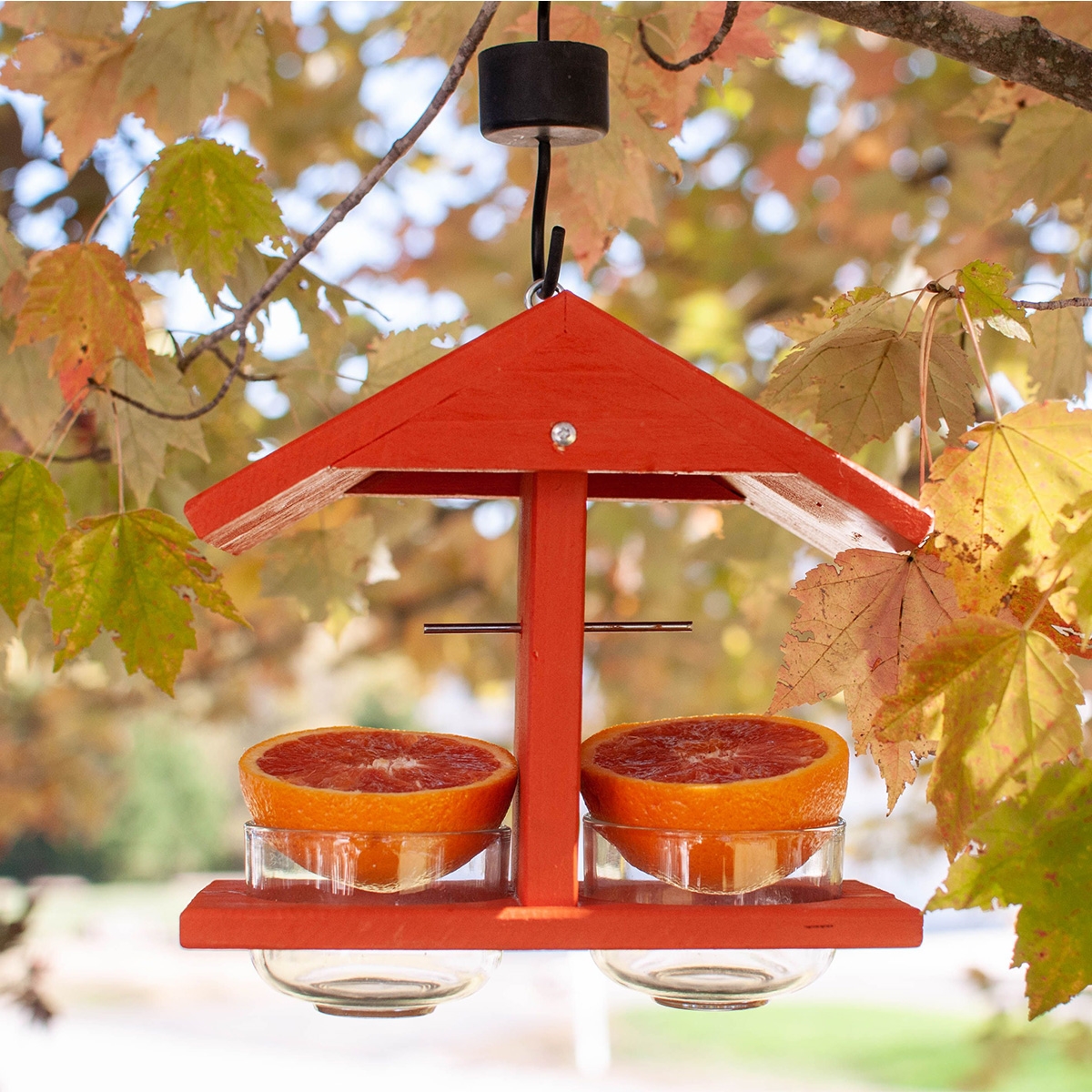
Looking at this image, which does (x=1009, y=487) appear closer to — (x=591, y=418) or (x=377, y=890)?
(x=591, y=418)

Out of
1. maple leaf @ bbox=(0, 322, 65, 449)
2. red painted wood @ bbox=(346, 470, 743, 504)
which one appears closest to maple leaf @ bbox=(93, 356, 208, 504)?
maple leaf @ bbox=(0, 322, 65, 449)

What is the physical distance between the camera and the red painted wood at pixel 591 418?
28.8 inches

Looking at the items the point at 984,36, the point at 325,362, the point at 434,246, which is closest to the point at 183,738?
the point at 434,246

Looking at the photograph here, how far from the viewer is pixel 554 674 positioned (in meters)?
0.77

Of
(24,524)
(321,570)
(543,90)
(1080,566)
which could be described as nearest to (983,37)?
(543,90)

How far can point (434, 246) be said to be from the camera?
356 centimetres

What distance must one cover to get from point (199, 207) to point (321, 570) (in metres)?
0.51

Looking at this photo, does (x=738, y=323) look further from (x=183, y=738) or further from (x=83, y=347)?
(x=183, y=738)

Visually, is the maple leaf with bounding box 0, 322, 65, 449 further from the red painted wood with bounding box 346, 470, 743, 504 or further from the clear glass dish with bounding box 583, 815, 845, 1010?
the clear glass dish with bounding box 583, 815, 845, 1010

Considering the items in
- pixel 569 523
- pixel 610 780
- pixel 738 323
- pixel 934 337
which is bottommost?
pixel 610 780

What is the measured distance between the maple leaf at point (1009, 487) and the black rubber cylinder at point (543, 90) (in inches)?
14.4

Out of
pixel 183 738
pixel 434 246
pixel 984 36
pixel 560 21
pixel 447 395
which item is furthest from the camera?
pixel 183 738

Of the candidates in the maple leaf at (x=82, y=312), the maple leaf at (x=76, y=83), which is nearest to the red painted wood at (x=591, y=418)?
the maple leaf at (x=82, y=312)

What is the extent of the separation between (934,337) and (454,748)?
46cm
